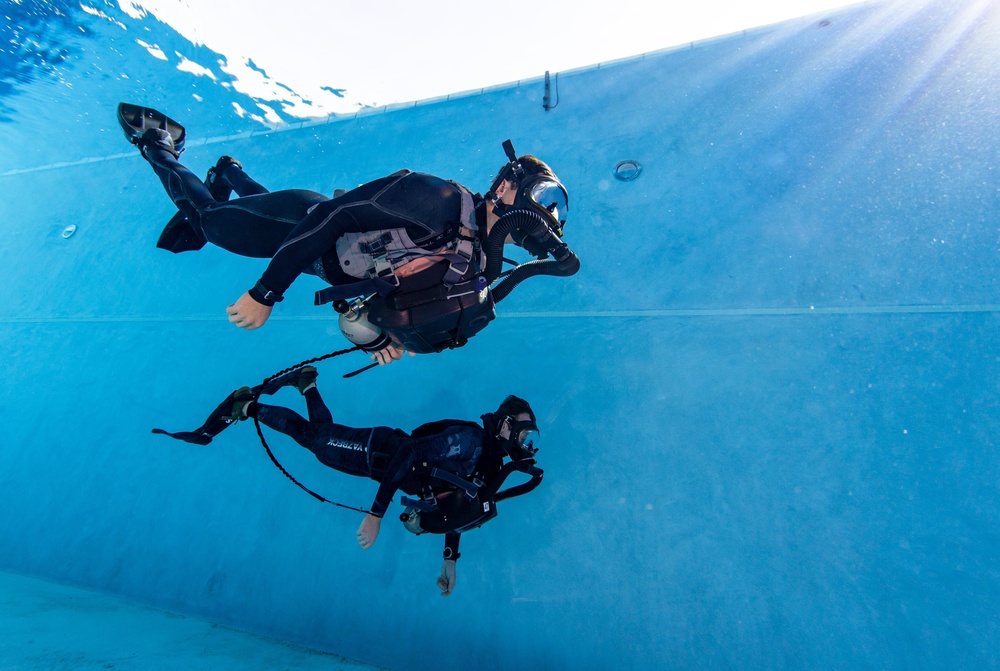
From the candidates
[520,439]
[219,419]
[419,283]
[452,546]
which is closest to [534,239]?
[419,283]

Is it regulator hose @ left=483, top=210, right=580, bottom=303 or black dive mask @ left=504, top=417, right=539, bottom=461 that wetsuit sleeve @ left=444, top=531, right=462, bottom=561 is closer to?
black dive mask @ left=504, top=417, right=539, bottom=461

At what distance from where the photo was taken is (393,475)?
2.21 metres

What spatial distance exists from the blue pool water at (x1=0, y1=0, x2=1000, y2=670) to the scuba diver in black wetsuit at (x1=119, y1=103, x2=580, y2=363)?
3.95 feet

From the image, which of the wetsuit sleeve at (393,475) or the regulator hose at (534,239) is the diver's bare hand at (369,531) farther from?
the regulator hose at (534,239)

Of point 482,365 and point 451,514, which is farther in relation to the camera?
point 482,365

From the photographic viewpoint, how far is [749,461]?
2.57 meters

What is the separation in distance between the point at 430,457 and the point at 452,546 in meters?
0.54

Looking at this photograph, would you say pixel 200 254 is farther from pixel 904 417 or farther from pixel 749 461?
pixel 904 417

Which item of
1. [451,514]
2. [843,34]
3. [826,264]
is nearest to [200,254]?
[451,514]

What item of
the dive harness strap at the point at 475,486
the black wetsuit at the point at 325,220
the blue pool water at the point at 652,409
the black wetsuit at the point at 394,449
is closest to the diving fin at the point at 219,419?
the black wetsuit at the point at 394,449

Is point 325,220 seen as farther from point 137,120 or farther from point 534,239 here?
point 137,120

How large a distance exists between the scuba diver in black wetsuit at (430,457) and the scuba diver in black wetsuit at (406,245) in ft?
1.91

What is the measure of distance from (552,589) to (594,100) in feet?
13.5

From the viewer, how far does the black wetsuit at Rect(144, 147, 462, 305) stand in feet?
5.64
